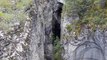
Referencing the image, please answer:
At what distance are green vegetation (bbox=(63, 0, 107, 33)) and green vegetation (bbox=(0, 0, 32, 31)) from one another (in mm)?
2633

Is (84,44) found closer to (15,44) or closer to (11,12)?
(11,12)

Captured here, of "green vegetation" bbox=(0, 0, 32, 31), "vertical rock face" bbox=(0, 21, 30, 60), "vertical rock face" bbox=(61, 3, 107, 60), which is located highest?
"green vegetation" bbox=(0, 0, 32, 31)

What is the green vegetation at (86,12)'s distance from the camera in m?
9.88

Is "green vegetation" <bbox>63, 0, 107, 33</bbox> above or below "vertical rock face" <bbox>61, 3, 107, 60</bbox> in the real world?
above

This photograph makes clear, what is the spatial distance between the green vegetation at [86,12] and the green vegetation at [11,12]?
263 cm

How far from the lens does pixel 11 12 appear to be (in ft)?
24.5

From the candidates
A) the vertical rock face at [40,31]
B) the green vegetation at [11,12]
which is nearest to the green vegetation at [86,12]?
the vertical rock face at [40,31]

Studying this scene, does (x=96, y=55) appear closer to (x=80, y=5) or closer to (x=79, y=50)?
(x=79, y=50)

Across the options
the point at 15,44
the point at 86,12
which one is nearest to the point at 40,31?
the point at 15,44

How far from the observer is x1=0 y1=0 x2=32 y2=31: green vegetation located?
7.15 m

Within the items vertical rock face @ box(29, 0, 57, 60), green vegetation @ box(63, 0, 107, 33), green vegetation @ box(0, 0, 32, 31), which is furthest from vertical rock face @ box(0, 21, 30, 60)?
green vegetation @ box(63, 0, 107, 33)

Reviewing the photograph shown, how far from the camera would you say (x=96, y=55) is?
9.64m

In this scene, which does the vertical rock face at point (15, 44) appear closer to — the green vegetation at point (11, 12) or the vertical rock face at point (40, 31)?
the green vegetation at point (11, 12)

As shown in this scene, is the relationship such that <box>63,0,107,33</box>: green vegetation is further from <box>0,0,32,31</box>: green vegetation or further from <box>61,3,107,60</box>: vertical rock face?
<box>0,0,32,31</box>: green vegetation
